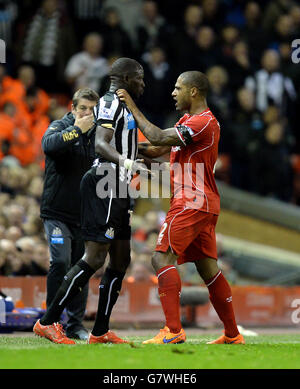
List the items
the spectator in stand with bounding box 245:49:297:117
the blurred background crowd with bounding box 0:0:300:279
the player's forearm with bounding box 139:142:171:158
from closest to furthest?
the player's forearm with bounding box 139:142:171:158, the blurred background crowd with bounding box 0:0:300:279, the spectator in stand with bounding box 245:49:297:117

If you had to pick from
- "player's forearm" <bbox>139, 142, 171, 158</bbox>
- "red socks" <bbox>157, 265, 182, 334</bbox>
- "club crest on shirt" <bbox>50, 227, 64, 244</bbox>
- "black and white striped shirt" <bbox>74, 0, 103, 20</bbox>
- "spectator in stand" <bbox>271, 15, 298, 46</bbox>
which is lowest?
"red socks" <bbox>157, 265, 182, 334</bbox>

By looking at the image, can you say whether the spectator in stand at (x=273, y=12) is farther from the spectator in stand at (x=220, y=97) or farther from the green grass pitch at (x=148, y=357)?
the green grass pitch at (x=148, y=357)

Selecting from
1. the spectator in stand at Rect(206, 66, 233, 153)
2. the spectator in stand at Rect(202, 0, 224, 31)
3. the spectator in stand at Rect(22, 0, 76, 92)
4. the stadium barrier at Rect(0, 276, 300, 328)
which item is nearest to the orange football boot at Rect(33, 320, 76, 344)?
the stadium barrier at Rect(0, 276, 300, 328)

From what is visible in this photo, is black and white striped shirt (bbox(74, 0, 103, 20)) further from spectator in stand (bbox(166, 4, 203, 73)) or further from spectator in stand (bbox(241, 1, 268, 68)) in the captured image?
spectator in stand (bbox(241, 1, 268, 68))

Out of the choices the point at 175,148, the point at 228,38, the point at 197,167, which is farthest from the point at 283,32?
the point at 197,167

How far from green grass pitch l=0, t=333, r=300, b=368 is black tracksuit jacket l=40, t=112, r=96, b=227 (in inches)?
61.5

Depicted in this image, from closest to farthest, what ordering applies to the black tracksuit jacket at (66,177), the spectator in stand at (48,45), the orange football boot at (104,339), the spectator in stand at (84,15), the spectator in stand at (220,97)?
the orange football boot at (104,339) < the black tracksuit jacket at (66,177) < the spectator in stand at (220,97) < the spectator in stand at (48,45) < the spectator in stand at (84,15)

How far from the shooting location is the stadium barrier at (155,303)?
37.8 ft

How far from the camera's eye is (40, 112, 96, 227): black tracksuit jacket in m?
8.50

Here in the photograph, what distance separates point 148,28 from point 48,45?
6.86 ft

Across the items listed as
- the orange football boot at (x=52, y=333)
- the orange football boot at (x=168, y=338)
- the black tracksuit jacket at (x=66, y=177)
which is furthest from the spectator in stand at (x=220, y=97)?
the orange football boot at (x=52, y=333)

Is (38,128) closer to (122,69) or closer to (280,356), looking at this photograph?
(122,69)

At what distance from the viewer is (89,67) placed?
1656 cm

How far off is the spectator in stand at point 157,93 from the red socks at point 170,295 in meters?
8.67
